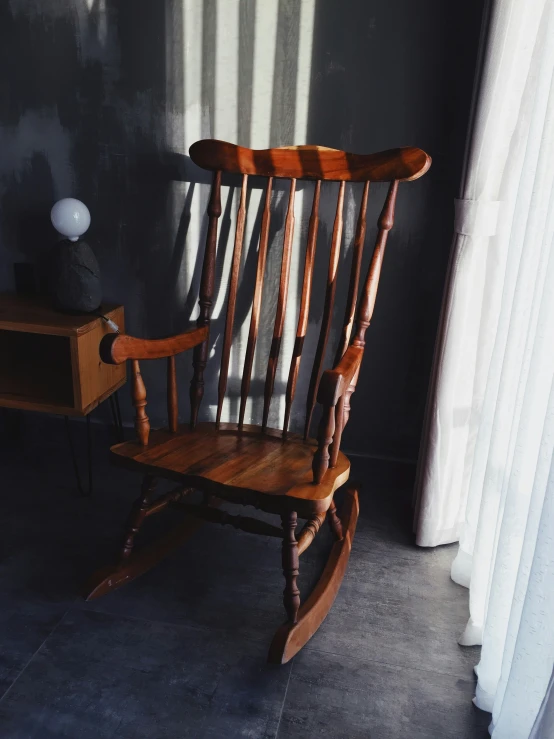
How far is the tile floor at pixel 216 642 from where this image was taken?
130 cm

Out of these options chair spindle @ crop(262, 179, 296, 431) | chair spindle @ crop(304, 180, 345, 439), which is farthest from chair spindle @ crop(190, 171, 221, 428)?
chair spindle @ crop(304, 180, 345, 439)

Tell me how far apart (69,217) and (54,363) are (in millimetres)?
530

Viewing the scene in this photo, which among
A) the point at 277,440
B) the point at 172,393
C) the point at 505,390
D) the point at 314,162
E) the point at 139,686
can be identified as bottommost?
the point at 139,686

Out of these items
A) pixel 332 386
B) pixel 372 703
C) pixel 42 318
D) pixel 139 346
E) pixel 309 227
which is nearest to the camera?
pixel 332 386

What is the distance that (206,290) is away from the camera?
5.72 ft

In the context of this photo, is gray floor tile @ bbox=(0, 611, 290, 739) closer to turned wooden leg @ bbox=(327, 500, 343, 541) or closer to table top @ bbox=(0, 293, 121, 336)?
turned wooden leg @ bbox=(327, 500, 343, 541)

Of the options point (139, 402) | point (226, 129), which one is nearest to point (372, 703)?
point (139, 402)

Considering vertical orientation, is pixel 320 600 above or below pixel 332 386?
below

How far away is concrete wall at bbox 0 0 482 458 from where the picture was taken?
183 cm

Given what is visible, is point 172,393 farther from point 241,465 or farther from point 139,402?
point 241,465

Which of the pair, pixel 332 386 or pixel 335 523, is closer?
pixel 332 386

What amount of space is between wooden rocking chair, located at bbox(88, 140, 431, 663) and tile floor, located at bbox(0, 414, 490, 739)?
7 centimetres

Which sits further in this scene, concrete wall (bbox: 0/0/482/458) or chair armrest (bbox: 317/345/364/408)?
concrete wall (bbox: 0/0/482/458)

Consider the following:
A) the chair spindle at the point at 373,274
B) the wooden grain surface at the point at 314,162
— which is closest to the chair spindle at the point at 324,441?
the chair spindle at the point at 373,274
